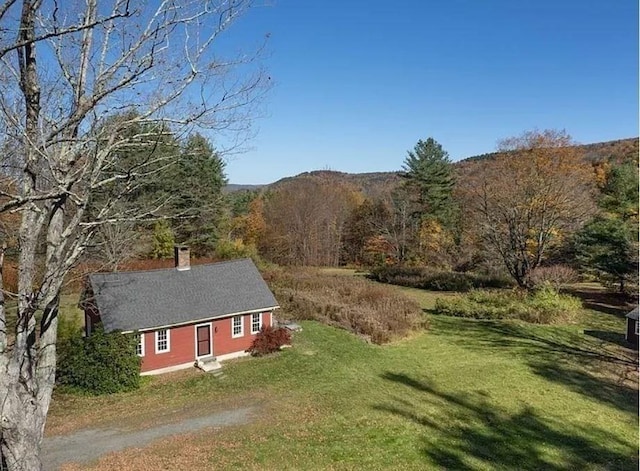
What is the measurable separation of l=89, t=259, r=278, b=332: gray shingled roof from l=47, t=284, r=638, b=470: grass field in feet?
6.91

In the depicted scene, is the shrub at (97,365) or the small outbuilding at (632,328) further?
the small outbuilding at (632,328)

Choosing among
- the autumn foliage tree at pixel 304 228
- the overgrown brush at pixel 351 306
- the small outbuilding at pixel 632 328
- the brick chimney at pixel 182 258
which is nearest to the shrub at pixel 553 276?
the small outbuilding at pixel 632 328

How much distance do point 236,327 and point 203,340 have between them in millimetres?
1430

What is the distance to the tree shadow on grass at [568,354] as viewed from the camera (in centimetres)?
1628

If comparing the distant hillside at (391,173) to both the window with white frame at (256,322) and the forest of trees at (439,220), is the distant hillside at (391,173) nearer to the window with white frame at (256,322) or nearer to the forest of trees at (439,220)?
the forest of trees at (439,220)

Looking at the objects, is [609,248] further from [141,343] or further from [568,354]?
[141,343]

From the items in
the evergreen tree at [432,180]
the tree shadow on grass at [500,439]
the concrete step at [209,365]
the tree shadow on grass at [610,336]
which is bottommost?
the tree shadow on grass at [500,439]

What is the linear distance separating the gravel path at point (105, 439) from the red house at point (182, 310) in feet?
14.5

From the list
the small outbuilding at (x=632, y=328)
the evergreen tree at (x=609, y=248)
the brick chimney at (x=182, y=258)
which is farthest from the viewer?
the evergreen tree at (x=609, y=248)

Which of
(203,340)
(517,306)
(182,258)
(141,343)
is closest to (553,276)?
(517,306)

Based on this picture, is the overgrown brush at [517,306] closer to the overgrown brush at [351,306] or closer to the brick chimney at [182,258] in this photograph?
the overgrown brush at [351,306]

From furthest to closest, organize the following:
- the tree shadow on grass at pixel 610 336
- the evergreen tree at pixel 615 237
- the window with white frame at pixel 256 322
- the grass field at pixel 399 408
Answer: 1. the evergreen tree at pixel 615 237
2. the tree shadow on grass at pixel 610 336
3. the window with white frame at pixel 256 322
4. the grass field at pixel 399 408

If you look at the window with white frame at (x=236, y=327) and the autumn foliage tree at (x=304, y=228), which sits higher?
the autumn foliage tree at (x=304, y=228)

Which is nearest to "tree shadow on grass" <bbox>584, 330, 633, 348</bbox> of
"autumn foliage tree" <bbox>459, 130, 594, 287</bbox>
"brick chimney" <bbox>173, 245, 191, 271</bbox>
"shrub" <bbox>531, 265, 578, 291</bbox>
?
"shrub" <bbox>531, 265, 578, 291</bbox>
